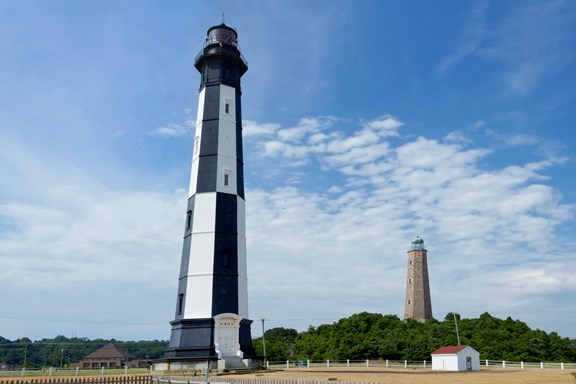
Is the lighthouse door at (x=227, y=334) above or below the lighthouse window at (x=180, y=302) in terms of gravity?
below

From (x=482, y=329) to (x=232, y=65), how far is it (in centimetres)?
3751

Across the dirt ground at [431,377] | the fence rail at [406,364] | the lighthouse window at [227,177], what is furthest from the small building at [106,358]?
the dirt ground at [431,377]

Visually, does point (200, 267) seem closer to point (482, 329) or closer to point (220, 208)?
point (220, 208)

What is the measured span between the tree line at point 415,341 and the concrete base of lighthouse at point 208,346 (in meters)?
21.2

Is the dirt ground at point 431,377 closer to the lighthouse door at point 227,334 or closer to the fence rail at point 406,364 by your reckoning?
the lighthouse door at point 227,334

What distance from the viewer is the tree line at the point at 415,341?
153ft

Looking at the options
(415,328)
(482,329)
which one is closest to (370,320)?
(415,328)

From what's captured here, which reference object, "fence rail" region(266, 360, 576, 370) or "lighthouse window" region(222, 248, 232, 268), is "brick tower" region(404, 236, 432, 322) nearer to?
"fence rail" region(266, 360, 576, 370)

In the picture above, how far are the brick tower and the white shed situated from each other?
38.5 metres

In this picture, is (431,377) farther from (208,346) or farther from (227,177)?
(227,177)

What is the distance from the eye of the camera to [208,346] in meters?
29.5

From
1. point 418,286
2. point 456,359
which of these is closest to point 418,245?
point 418,286

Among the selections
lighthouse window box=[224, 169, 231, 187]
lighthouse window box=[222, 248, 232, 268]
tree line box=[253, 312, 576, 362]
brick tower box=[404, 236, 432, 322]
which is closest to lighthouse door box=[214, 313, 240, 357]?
lighthouse window box=[222, 248, 232, 268]

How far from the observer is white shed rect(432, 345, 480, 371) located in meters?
35.5
